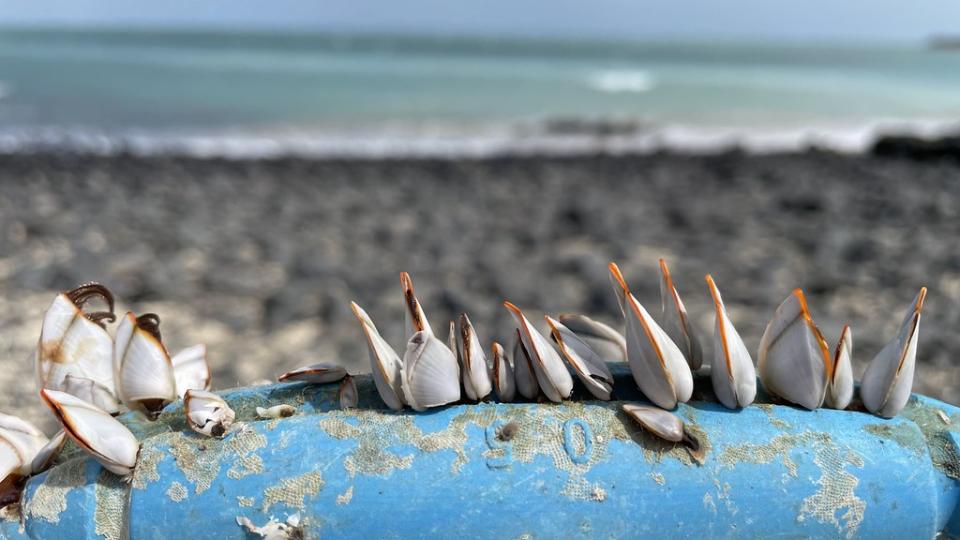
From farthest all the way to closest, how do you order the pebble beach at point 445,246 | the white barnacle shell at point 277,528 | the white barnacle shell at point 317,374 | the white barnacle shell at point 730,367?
the pebble beach at point 445,246
the white barnacle shell at point 317,374
the white barnacle shell at point 730,367
the white barnacle shell at point 277,528

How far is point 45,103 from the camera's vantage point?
16344mm

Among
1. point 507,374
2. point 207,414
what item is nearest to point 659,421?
point 507,374

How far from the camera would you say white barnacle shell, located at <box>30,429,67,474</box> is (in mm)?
1335

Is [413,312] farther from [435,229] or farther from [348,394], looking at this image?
[435,229]

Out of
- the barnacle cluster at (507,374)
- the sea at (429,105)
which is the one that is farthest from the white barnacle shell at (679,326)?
the sea at (429,105)

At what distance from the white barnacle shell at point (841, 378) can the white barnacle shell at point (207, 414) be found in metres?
0.99

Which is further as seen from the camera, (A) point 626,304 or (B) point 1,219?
(B) point 1,219

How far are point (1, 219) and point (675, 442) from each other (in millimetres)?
5677

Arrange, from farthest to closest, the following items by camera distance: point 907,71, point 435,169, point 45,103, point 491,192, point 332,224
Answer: point 907,71 < point 45,103 < point 435,169 < point 491,192 < point 332,224

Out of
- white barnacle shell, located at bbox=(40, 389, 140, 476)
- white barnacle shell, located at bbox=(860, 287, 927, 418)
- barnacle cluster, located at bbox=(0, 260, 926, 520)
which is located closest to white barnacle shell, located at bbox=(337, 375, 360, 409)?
barnacle cluster, located at bbox=(0, 260, 926, 520)

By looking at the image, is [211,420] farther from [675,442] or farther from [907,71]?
[907,71]

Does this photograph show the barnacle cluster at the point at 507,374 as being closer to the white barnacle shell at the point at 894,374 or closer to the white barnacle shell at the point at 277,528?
the white barnacle shell at the point at 894,374

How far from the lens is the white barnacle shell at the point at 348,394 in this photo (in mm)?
1382

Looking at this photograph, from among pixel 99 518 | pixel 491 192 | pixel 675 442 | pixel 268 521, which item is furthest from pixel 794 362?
pixel 491 192
